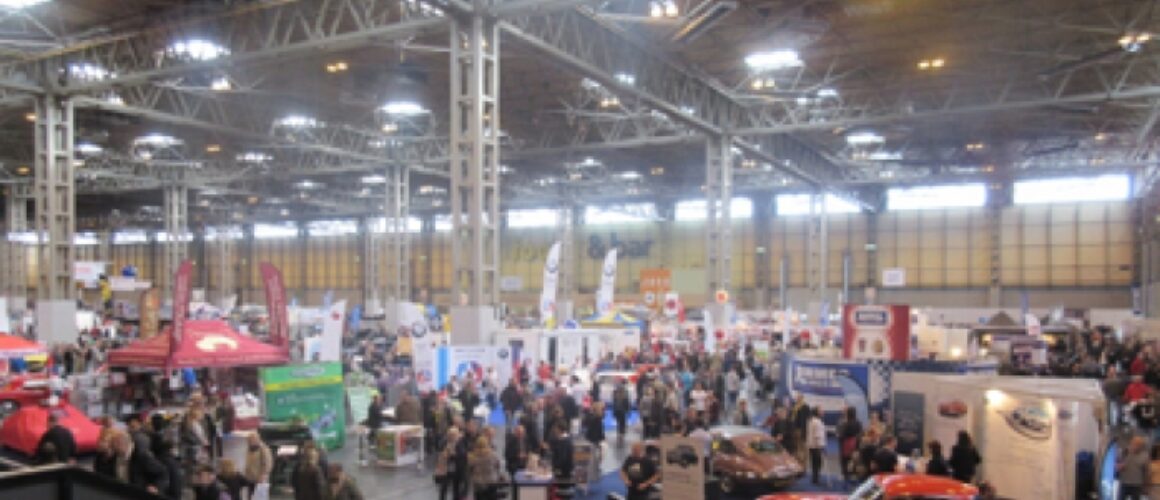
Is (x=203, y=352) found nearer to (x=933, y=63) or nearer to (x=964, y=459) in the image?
(x=964, y=459)

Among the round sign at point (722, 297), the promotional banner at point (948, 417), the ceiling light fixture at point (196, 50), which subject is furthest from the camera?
the round sign at point (722, 297)

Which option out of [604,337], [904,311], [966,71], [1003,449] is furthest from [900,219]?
[1003,449]

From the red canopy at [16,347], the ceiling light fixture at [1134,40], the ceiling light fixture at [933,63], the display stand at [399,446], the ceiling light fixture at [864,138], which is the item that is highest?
the ceiling light fixture at [933,63]

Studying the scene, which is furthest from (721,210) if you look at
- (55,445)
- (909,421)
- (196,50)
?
(55,445)

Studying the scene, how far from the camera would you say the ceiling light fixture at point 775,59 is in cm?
2348

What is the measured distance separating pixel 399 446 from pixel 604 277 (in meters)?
16.6

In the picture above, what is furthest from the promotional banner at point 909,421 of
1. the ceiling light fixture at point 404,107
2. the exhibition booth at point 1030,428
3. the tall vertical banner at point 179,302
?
the ceiling light fixture at point 404,107

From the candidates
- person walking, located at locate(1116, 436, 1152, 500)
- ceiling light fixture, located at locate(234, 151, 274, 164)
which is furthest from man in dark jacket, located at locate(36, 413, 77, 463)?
ceiling light fixture, located at locate(234, 151, 274, 164)

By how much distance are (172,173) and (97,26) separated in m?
25.3

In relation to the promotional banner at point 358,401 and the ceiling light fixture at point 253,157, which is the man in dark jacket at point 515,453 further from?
the ceiling light fixture at point 253,157

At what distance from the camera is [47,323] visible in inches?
Answer: 946

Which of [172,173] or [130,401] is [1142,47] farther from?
[172,173]

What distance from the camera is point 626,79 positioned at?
2397 cm

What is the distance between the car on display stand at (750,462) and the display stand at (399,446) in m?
4.94
